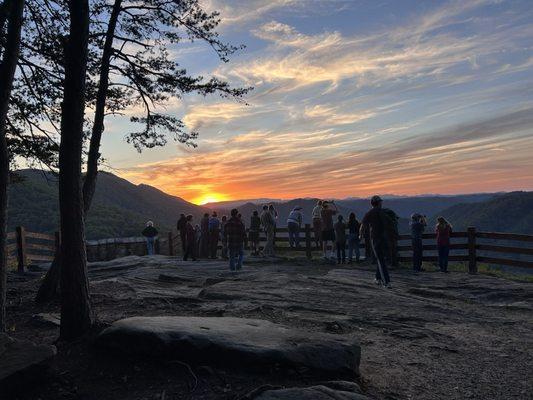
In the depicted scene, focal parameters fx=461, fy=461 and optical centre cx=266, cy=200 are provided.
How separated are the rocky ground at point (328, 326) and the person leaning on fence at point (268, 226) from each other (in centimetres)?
295

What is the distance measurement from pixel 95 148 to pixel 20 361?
22.1 ft

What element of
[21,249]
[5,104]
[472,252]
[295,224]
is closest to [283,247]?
[295,224]

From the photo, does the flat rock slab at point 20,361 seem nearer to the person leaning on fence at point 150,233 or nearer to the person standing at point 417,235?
the person standing at point 417,235

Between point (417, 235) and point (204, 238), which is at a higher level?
point (417, 235)

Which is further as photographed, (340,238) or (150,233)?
(150,233)

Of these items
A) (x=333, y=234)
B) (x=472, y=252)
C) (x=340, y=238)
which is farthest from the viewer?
(x=333, y=234)

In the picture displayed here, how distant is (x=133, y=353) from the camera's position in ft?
18.1

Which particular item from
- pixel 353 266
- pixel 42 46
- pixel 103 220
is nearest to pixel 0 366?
pixel 42 46

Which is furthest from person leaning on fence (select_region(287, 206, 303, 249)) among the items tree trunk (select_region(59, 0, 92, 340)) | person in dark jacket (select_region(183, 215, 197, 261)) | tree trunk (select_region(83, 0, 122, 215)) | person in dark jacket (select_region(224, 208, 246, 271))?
tree trunk (select_region(59, 0, 92, 340))

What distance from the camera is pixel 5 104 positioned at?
25.5 feet

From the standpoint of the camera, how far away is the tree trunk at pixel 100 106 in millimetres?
10688

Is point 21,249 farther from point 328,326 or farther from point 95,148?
point 328,326

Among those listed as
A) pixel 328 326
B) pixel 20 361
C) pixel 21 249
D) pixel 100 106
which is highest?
pixel 100 106

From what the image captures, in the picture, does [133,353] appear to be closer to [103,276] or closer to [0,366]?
[0,366]
